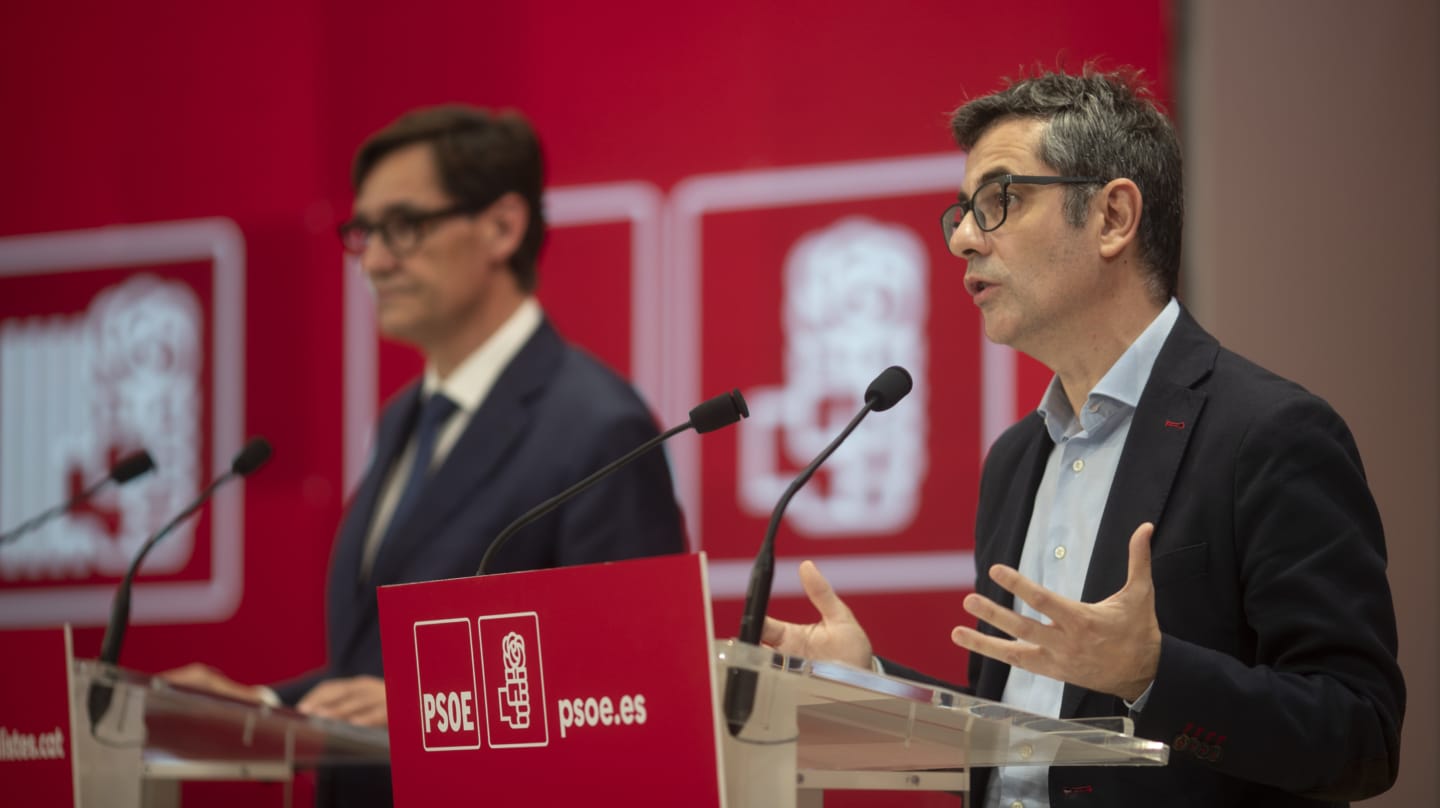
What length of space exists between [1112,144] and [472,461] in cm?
167

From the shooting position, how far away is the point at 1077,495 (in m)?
2.36

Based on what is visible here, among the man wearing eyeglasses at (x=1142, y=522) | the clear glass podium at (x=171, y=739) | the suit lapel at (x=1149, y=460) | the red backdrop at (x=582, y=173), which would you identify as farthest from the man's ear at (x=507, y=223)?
the suit lapel at (x=1149, y=460)

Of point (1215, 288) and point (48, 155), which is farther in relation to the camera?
point (48, 155)

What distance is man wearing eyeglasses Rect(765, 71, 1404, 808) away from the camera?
185 centimetres

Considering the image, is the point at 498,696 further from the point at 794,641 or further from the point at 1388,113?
the point at 1388,113

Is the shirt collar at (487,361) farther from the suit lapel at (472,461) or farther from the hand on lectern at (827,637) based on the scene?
the hand on lectern at (827,637)

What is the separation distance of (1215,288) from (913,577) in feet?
3.38

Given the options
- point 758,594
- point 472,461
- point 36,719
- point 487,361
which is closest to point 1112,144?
point 758,594

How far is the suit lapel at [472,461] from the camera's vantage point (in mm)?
3482

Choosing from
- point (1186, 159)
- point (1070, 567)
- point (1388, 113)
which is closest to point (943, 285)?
point (1186, 159)

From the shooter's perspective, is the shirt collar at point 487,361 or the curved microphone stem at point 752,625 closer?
the curved microphone stem at point 752,625

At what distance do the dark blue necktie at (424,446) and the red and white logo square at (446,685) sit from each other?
176cm

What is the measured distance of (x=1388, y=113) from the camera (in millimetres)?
3744

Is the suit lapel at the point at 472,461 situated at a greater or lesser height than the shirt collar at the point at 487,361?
lesser
